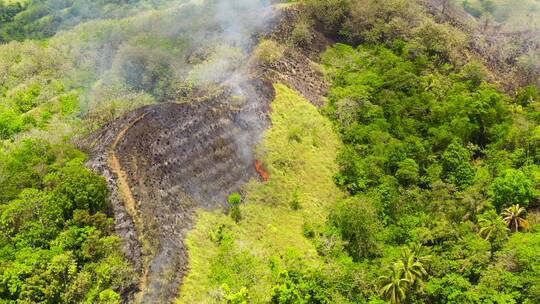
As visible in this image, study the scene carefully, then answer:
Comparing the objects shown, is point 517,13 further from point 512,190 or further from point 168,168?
point 168,168

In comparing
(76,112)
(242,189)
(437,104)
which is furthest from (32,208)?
(437,104)

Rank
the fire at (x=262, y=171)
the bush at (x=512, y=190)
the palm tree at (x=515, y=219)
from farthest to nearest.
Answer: the bush at (x=512, y=190)
the fire at (x=262, y=171)
the palm tree at (x=515, y=219)

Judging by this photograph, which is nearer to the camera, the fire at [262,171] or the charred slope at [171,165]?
the charred slope at [171,165]

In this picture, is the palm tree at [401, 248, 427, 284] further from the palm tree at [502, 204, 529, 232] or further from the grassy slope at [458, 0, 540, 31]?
the grassy slope at [458, 0, 540, 31]

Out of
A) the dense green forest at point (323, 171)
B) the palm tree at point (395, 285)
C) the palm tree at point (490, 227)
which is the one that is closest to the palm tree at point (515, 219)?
the dense green forest at point (323, 171)

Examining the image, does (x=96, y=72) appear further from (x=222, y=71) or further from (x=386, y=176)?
(x=386, y=176)

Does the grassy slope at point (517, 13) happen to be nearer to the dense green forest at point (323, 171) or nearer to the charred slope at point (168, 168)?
the dense green forest at point (323, 171)
